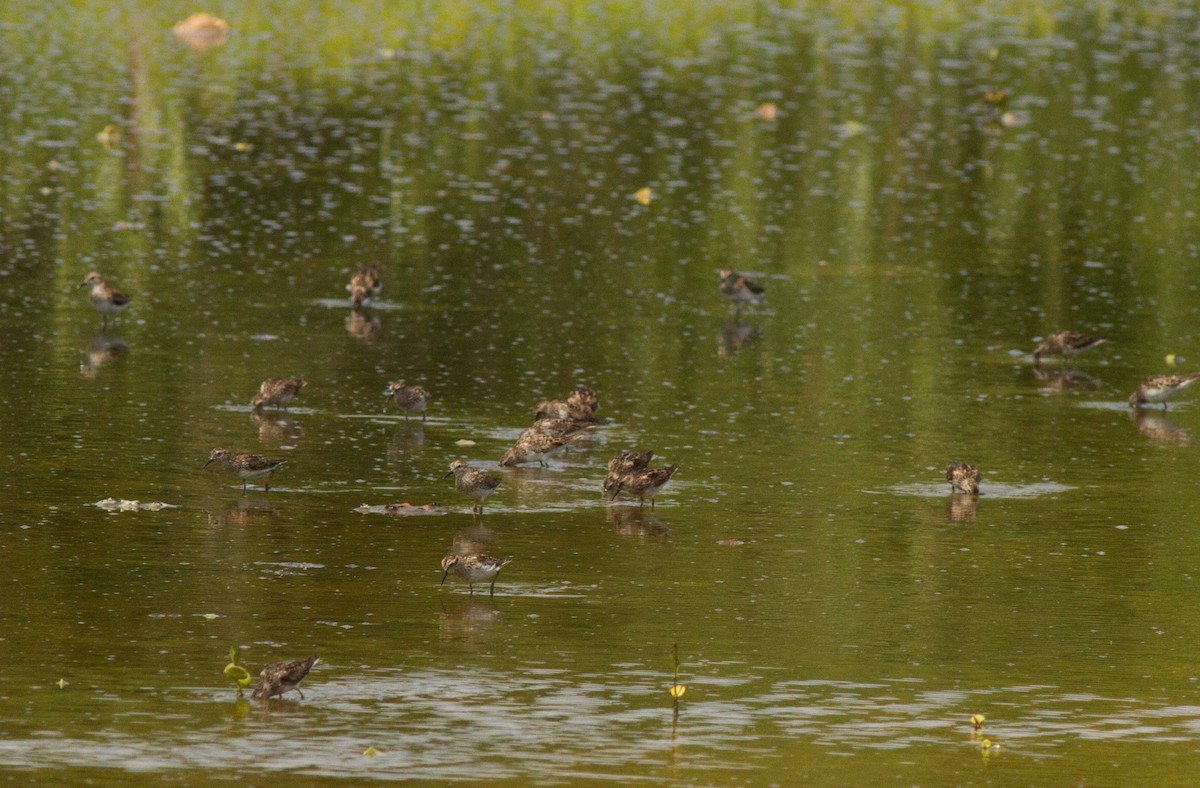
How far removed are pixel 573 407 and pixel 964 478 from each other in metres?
6.02

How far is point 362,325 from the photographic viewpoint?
3953 centimetres

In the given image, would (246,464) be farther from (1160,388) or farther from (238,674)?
(1160,388)

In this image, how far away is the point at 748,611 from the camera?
901 inches

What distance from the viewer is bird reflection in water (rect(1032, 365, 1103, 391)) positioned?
120ft

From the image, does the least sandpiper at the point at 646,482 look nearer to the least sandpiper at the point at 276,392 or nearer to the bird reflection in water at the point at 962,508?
the bird reflection in water at the point at 962,508

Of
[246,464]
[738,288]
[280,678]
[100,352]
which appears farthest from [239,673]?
[738,288]

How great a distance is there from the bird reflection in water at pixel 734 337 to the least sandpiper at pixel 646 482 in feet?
35.4

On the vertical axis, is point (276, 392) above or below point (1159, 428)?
above

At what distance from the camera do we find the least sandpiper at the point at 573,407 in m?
30.8

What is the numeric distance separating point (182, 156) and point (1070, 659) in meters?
42.8

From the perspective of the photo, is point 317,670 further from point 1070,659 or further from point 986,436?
point 986,436

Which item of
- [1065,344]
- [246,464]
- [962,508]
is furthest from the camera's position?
[1065,344]

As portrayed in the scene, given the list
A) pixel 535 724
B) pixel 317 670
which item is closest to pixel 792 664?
pixel 535 724

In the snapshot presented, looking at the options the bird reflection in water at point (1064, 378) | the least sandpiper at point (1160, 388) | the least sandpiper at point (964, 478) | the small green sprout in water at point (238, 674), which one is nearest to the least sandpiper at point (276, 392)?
the least sandpiper at point (964, 478)
